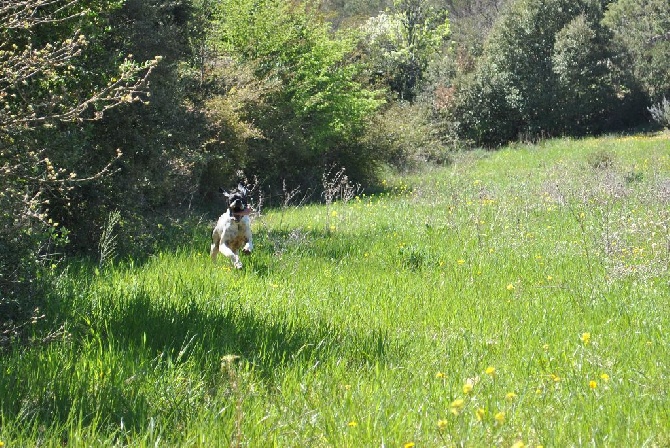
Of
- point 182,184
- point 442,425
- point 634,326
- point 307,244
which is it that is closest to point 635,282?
point 634,326

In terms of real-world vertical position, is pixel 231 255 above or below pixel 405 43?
below

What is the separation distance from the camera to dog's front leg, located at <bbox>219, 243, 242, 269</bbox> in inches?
287

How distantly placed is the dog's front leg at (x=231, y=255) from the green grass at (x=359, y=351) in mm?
115

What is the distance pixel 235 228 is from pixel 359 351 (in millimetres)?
3209

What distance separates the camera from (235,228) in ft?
24.7

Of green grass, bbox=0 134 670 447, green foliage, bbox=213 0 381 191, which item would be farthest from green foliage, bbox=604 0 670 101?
green grass, bbox=0 134 670 447

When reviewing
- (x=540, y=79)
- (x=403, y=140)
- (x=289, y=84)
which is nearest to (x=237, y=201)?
(x=289, y=84)

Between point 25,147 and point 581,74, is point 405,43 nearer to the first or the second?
point 581,74

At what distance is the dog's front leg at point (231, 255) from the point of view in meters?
7.29

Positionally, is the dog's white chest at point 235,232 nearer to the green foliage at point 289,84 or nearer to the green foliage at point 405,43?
the green foliage at point 289,84

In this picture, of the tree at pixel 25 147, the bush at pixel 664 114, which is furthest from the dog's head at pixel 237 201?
the bush at pixel 664 114

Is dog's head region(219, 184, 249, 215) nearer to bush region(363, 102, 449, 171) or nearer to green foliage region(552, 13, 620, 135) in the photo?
bush region(363, 102, 449, 171)

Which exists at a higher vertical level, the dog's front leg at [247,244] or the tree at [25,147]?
the tree at [25,147]

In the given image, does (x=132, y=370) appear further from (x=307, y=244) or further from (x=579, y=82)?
(x=579, y=82)
